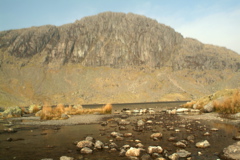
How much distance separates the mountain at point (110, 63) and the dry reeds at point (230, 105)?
7566 centimetres

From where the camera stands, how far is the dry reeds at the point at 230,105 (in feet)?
96.1

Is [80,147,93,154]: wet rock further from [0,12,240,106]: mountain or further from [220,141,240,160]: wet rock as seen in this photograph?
[0,12,240,106]: mountain

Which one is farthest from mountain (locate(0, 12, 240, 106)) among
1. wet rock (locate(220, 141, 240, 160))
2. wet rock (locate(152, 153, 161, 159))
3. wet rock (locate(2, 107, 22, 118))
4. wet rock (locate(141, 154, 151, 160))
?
wet rock (locate(220, 141, 240, 160))

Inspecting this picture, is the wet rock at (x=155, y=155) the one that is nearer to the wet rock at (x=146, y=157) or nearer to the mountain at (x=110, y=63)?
the wet rock at (x=146, y=157)

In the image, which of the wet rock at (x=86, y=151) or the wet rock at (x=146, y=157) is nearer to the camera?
the wet rock at (x=146, y=157)

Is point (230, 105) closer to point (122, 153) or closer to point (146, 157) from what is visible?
point (146, 157)

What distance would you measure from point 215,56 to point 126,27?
249 ft

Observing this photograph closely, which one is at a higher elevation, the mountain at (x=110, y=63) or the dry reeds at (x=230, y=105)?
the mountain at (x=110, y=63)

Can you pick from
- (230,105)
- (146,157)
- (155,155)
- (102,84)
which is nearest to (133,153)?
(146,157)

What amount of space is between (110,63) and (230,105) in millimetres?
115821

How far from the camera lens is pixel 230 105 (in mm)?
30328

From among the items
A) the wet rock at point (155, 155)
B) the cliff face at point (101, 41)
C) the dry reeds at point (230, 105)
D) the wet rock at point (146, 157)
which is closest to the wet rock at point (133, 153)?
the wet rock at point (146, 157)

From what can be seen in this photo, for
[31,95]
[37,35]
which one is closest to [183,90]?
[31,95]

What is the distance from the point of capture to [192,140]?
536 inches
